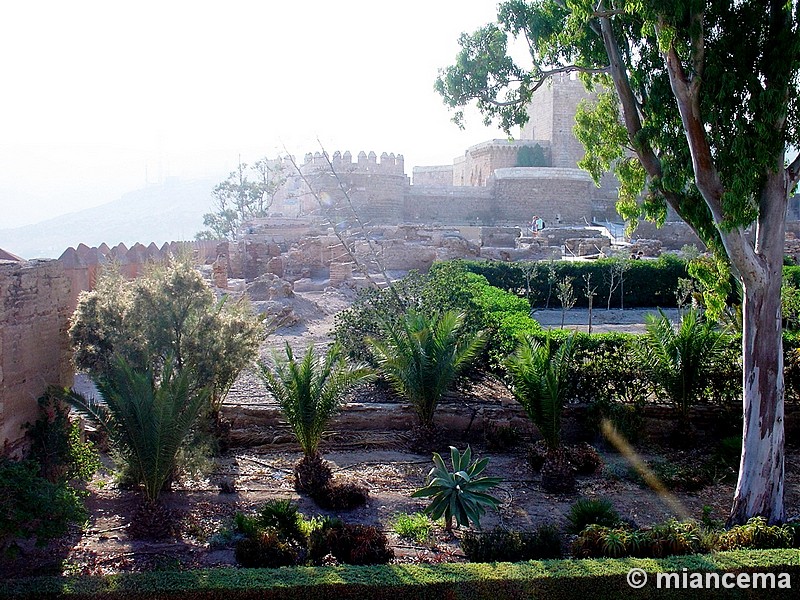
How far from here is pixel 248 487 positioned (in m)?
7.58

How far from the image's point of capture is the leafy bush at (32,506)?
5.11 m

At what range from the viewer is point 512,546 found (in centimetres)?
561

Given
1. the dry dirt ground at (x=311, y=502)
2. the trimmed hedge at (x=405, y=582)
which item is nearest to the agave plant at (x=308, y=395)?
the dry dirt ground at (x=311, y=502)

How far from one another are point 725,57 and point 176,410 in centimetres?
589

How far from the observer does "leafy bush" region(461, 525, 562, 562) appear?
559 centimetres

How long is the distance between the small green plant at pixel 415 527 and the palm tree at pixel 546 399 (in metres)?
1.63

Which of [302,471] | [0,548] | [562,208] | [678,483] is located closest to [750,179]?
[678,483]

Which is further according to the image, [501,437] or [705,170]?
[501,437]

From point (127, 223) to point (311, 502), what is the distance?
86048 millimetres

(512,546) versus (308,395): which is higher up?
(308,395)

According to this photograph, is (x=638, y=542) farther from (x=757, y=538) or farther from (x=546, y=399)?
(x=546, y=399)

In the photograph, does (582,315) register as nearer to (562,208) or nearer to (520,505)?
(520,505)

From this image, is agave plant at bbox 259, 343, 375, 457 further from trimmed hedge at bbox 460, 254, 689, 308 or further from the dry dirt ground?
trimmed hedge at bbox 460, 254, 689, 308

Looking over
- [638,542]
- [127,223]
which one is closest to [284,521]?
[638,542]
